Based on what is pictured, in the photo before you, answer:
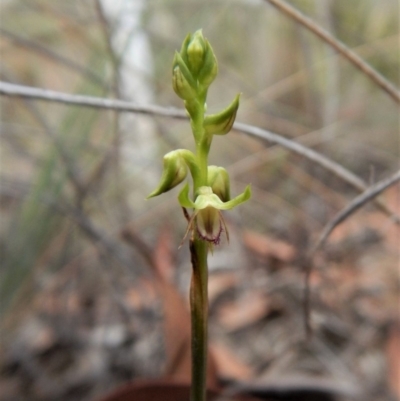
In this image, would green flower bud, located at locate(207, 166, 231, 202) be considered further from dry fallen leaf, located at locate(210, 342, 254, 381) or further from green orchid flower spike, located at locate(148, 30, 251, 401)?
dry fallen leaf, located at locate(210, 342, 254, 381)

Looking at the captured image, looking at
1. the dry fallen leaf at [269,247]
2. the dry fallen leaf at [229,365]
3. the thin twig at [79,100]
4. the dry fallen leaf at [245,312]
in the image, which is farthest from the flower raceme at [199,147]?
the dry fallen leaf at [269,247]

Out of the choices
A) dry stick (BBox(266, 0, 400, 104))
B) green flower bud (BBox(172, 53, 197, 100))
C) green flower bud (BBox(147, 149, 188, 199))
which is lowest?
green flower bud (BBox(147, 149, 188, 199))

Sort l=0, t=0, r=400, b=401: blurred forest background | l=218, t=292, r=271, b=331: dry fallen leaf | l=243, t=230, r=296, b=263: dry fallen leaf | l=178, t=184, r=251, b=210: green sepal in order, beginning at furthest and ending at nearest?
l=243, t=230, r=296, b=263: dry fallen leaf, l=218, t=292, r=271, b=331: dry fallen leaf, l=0, t=0, r=400, b=401: blurred forest background, l=178, t=184, r=251, b=210: green sepal

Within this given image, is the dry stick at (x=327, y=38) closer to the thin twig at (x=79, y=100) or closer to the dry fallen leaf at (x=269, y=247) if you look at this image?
the thin twig at (x=79, y=100)

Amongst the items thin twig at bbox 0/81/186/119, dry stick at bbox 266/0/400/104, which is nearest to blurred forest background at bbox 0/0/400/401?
dry stick at bbox 266/0/400/104

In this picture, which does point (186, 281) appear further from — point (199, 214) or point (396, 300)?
point (199, 214)

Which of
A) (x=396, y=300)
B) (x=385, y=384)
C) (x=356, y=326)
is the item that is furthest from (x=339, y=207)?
(x=385, y=384)

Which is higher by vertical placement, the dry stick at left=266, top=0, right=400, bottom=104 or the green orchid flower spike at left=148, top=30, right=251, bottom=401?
the dry stick at left=266, top=0, right=400, bottom=104
